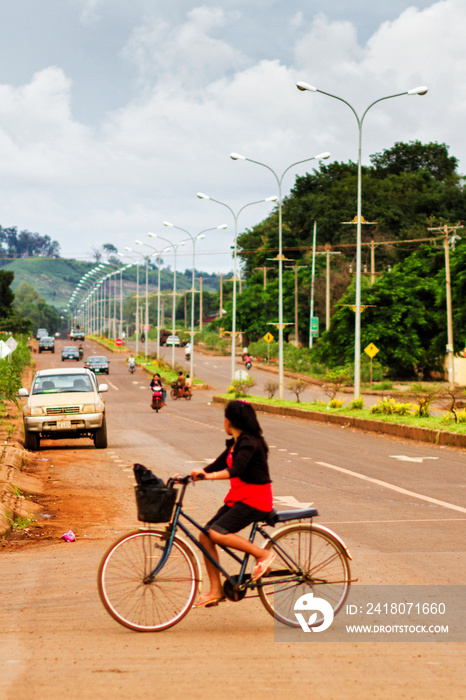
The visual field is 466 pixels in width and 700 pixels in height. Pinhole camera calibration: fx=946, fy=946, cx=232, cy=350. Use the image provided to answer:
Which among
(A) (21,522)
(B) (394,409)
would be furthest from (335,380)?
(A) (21,522)

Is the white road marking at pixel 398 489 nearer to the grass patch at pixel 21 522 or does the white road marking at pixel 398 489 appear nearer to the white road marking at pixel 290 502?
the white road marking at pixel 290 502

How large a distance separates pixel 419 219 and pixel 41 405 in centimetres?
7566

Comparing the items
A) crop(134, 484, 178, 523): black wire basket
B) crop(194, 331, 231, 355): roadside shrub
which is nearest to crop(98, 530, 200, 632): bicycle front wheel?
crop(134, 484, 178, 523): black wire basket

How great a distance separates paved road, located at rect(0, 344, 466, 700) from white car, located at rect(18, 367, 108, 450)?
117 inches

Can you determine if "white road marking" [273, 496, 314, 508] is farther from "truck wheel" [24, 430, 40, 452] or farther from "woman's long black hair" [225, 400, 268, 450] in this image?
"truck wheel" [24, 430, 40, 452]

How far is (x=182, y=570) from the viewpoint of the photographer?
5938 mm

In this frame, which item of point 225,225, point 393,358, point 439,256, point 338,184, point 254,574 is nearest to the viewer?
point 254,574

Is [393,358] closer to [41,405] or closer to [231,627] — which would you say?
[41,405]

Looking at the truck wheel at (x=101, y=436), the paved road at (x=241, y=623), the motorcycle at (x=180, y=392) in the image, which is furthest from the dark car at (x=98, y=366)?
the paved road at (x=241, y=623)

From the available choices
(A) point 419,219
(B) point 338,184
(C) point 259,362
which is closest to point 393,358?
(C) point 259,362

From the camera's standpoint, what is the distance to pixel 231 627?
5969 mm

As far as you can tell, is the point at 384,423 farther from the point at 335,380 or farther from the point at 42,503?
the point at 42,503

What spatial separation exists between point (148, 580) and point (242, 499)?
30.8 inches

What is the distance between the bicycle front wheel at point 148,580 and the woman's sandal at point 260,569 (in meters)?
0.35
